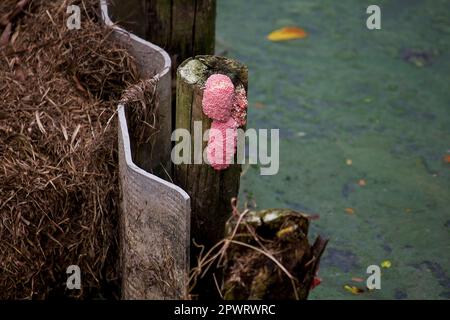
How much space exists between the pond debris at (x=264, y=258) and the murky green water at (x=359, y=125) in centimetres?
87

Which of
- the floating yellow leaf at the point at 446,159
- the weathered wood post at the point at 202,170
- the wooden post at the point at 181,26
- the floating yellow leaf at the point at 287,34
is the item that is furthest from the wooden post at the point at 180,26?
the floating yellow leaf at the point at 287,34

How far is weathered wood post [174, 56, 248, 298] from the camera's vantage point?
9.80 ft

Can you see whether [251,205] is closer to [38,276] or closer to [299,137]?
[299,137]

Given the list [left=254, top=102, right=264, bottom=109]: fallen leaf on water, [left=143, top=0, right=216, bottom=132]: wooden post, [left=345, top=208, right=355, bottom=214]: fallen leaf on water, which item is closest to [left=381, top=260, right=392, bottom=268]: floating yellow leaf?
[left=345, top=208, right=355, bottom=214]: fallen leaf on water

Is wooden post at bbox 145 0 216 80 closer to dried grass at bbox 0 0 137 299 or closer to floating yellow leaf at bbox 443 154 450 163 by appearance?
dried grass at bbox 0 0 137 299

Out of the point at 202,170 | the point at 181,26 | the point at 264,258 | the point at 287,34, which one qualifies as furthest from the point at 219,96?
the point at 287,34

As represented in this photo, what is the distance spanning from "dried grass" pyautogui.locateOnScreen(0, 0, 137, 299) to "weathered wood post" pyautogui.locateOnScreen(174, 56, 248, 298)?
45 cm

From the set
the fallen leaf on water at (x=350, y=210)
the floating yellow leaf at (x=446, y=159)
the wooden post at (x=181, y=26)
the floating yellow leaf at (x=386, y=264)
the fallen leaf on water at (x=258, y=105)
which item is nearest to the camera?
the wooden post at (x=181, y=26)

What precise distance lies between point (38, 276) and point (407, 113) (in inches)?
103

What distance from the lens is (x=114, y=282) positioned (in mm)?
3674

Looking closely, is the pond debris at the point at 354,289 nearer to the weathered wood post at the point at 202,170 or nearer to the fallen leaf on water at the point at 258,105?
the weathered wood post at the point at 202,170

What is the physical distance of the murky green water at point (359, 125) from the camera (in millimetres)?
4062
